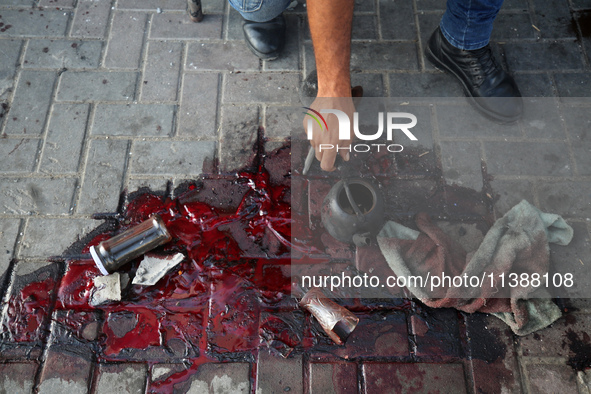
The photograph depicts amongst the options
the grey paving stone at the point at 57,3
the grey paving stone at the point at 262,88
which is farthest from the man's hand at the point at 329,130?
the grey paving stone at the point at 57,3

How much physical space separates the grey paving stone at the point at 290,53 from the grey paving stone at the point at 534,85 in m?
1.78

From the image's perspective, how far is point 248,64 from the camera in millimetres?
3406

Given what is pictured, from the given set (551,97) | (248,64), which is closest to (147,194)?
(248,64)

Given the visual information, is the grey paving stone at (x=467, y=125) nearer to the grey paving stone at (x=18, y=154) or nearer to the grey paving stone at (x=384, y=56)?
the grey paving stone at (x=384, y=56)

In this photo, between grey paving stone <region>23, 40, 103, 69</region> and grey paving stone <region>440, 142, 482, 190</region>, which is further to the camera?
grey paving stone <region>23, 40, 103, 69</region>

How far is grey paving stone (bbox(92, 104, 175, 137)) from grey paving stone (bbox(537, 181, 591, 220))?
2.73 m

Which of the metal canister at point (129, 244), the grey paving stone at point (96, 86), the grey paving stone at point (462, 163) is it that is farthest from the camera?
the grey paving stone at point (96, 86)

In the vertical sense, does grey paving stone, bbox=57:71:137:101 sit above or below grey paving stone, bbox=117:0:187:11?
below

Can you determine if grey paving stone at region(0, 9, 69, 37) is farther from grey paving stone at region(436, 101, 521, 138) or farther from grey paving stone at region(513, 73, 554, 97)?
grey paving stone at region(513, 73, 554, 97)

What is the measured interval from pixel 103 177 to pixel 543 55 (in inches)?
142

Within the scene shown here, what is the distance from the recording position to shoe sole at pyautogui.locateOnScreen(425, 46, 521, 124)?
124 inches

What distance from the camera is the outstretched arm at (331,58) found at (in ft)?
7.57

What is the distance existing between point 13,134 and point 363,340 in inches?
114

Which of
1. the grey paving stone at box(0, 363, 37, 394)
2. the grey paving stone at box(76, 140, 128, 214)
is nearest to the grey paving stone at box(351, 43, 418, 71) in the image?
the grey paving stone at box(76, 140, 128, 214)
